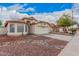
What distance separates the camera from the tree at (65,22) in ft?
8.55

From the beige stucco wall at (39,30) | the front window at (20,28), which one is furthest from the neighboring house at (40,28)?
the front window at (20,28)

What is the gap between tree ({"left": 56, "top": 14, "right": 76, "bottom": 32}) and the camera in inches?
103

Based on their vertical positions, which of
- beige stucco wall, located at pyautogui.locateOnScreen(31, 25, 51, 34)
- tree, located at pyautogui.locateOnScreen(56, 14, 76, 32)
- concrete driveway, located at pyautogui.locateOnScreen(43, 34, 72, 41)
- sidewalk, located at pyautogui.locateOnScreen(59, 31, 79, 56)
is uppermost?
tree, located at pyautogui.locateOnScreen(56, 14, 76, 32)

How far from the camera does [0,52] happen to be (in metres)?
2.59

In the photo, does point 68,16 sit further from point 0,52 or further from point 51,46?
point 0,52

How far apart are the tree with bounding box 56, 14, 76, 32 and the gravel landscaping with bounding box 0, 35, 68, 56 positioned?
0.17 m

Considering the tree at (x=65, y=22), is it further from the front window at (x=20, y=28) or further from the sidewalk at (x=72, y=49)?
the front window at (x=20, y=28)

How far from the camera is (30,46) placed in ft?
8.56

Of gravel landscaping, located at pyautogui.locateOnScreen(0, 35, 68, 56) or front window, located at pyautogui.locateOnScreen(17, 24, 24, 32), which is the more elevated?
front window, located at pyautogui.locateOnScreen(17, 24, 24, 32)

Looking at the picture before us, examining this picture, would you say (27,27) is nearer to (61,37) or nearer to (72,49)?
(61,37)

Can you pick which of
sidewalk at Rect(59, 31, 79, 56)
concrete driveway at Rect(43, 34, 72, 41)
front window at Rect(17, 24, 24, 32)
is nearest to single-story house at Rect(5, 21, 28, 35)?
front window at Rect(17, 24, 24, 32)

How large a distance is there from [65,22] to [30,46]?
1.45ft

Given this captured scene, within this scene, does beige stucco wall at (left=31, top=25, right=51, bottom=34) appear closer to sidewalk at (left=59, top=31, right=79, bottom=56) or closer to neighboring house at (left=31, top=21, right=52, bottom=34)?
neighboring house at (left=31, top=21, right=52, bottom=34)

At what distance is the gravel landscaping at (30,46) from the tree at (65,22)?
167 millimetres
